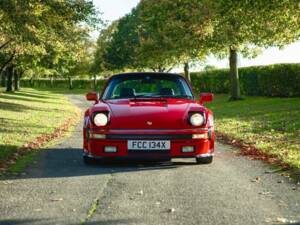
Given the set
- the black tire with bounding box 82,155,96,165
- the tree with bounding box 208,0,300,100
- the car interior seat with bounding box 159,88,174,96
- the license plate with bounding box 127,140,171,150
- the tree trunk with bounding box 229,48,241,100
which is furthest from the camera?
the tree trunk with bounding box 229,48,241,100

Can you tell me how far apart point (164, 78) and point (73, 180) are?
131 inches

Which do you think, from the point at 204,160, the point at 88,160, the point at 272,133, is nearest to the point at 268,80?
the point at 272,133

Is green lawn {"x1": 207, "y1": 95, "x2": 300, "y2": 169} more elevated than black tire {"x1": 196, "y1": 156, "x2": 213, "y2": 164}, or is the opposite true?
black tire {"x1": 196, "y1": 156, "x2": 213, "y2": 164}

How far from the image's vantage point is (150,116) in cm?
841

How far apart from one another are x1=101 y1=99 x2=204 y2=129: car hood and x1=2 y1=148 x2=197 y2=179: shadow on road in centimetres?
69

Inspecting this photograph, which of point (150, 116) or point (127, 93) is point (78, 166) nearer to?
point (150, 116)

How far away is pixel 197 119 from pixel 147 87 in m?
1.75

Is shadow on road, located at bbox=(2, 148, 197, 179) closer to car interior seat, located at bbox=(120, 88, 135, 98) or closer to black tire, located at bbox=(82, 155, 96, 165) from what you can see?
black tire, located at bbox=(82, 155, 96, 165)

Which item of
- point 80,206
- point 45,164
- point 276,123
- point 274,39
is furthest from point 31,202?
point 274,39

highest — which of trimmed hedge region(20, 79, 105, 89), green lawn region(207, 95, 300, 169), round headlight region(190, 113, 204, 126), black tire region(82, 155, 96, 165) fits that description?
trimmed hedge region(20, 79, 105, 89)

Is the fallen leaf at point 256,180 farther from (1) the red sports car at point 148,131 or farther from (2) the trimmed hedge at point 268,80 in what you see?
(2) the trimmed hedge at point 268,80

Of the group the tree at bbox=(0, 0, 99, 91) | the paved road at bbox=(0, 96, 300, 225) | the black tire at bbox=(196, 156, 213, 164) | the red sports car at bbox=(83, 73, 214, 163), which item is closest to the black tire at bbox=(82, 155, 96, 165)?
the red sports car at bbox=(83, 73, 214, 163)

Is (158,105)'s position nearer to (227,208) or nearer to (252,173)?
(252,173)

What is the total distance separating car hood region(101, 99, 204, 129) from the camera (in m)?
8.35
